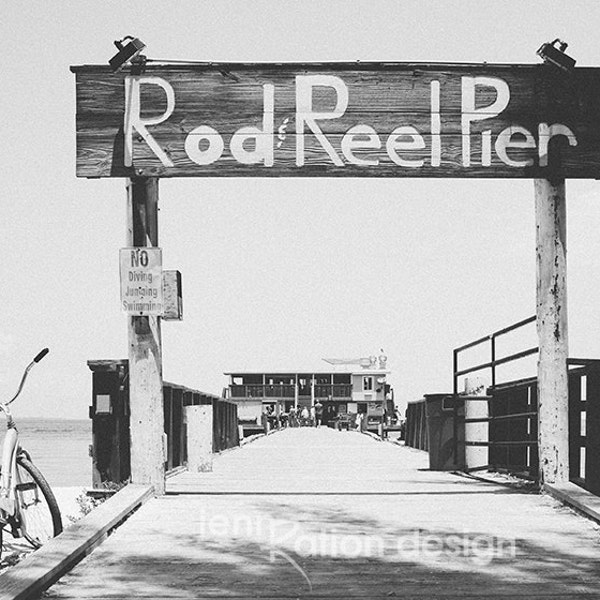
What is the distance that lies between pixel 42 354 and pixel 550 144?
4.62 metres

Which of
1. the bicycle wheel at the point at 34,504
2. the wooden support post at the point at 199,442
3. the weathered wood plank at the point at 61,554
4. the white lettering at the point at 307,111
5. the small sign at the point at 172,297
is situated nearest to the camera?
the weathered wood plank at the point at 61,554

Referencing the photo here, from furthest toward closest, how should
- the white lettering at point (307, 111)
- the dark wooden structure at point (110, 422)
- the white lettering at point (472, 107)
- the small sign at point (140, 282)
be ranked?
1. the dark wooden structure at point (110, 422)
2. the white lettering at point (472, 107)
3. the white lettering at point (307, 111)
4. the small sign at point (140, 282)

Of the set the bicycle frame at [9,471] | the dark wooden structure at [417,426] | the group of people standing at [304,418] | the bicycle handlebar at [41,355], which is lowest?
the group of people standing at [304,418]

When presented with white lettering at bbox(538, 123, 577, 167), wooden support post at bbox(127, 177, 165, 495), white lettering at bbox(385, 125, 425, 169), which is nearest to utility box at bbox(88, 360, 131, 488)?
wooden support post at bbox(127, 177, 165, 495)

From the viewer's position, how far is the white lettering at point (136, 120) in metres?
9.34

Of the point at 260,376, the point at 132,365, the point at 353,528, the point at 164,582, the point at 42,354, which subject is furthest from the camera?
the point at 260,376

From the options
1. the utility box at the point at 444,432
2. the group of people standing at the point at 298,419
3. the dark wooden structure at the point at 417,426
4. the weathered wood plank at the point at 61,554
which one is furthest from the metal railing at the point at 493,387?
the group of people standing at the point at 298,419

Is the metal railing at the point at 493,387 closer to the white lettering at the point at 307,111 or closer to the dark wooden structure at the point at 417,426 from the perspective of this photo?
the white lettering at the point at 307,111

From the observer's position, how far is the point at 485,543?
21.5ft

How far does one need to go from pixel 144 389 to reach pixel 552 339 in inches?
134

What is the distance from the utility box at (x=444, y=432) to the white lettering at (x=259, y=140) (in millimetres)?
4930

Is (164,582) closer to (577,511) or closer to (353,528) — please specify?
(353,528)

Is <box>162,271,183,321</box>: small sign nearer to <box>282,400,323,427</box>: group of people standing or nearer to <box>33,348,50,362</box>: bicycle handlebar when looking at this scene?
<box>33,348,50,362</box>: bicycle handlebar

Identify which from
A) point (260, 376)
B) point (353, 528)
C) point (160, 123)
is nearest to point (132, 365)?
point (160, 123)
